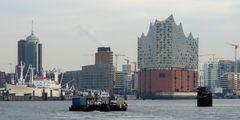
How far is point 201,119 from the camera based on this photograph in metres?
136

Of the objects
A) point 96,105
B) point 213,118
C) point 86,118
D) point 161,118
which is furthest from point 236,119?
point 96,105

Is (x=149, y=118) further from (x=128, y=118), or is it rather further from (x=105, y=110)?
(x=105, y=110)

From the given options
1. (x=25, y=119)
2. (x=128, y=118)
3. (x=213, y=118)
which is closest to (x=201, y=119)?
(x=213, y=118)

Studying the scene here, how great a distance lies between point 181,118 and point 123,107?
31706 millimetres

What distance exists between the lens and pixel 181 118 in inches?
5527

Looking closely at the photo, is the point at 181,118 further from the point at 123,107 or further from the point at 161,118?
the point at 123,107

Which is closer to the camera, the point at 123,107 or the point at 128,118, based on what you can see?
the point at 128,118

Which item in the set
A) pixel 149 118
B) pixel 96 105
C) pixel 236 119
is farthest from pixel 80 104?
pixel 236 119

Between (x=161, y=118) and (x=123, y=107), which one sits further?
(x=123, y=107)

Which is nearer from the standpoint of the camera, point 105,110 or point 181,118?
point 181,118

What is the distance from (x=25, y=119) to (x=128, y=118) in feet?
66.5

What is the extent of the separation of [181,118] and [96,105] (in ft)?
101

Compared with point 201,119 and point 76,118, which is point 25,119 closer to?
point 76,118

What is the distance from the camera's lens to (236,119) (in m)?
137
